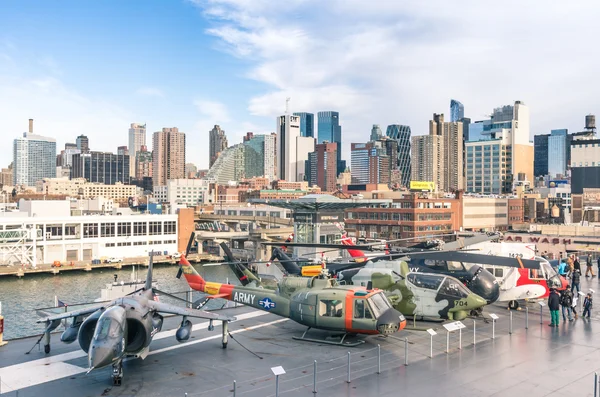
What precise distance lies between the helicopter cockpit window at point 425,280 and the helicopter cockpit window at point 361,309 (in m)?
4.32

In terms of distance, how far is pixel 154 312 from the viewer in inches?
707

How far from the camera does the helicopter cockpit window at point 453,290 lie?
891 inches

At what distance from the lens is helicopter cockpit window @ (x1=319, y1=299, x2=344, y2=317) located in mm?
20234

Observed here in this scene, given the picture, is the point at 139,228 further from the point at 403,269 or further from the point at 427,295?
the point at 427,295

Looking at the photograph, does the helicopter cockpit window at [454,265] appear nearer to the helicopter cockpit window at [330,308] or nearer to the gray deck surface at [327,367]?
the gray deck surface at [327,367]

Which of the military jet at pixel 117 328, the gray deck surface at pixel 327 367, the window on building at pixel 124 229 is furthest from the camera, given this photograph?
the window on building at pixel 124 229

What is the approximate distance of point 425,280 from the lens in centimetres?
2314

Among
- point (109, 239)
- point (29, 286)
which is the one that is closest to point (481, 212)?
point (109, 239)

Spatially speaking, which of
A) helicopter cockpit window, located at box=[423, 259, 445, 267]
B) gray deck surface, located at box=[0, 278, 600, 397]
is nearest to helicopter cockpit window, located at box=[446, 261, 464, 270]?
helicopter cockpit window, located at box=[423, 259, 445, 267]

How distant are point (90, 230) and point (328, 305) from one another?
3020 inches

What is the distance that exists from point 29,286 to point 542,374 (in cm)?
6942

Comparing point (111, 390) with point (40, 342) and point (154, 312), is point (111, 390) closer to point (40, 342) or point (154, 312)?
point (154, 312)

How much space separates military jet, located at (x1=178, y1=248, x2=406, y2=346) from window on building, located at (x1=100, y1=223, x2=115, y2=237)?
71.7 meters

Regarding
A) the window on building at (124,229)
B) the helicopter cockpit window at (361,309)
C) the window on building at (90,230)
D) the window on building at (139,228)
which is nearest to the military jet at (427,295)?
the helicopter cockpit window at (361,309)
